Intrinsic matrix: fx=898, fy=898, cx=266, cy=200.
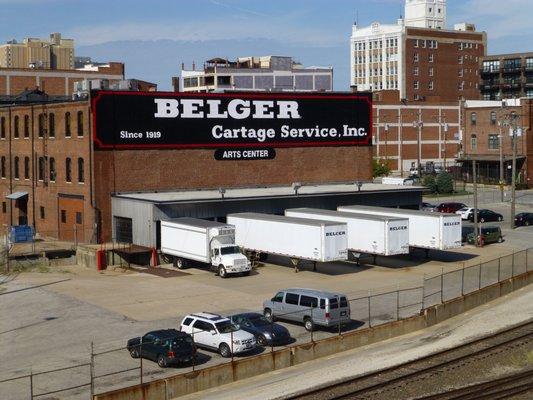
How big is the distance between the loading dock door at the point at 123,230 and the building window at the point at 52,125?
32.9 ft

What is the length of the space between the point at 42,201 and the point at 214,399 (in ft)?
149

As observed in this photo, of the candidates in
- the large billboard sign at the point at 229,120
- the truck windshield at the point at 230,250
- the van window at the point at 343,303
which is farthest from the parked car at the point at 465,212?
Result: the van window at the point at 343,303

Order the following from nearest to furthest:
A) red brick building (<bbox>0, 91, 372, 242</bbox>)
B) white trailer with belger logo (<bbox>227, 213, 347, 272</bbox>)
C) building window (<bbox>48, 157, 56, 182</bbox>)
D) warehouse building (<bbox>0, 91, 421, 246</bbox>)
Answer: white trailer with belger logo (<bbox>227, 213, 347, 272</bbox>), warehouse building (<bbox>0, 91, 421, 246</bbox>), red brick building (<bbox>0, 91, 372, 242</bbox>), building window (<bbox>48, 157, 56, 182</bbox>)

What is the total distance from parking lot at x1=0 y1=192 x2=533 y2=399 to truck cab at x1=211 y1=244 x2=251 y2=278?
2.03 ft

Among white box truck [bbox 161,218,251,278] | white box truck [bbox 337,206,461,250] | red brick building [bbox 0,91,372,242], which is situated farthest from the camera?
red brick building [bbox 0,91,372,242]

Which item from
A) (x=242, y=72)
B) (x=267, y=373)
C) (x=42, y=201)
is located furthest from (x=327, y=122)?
(x=242, y=72)

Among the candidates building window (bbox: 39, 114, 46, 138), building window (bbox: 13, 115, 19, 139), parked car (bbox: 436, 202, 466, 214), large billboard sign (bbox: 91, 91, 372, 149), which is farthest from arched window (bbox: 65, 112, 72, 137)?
parked car (bbox: 436, 202, 466, 214)

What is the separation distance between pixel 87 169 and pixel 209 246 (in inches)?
596

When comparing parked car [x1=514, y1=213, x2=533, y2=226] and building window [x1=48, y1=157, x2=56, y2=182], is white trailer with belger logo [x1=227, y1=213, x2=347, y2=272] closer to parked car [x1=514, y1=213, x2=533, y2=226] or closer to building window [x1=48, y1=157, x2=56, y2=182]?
building window [x1=48, y1=157, x2=56, y2=182]

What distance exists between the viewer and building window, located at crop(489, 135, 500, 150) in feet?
406

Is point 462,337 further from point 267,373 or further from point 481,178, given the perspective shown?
point 481,178

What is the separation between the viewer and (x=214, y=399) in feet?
98.4

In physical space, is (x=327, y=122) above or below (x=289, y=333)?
above

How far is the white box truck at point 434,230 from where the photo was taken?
5688 cm
